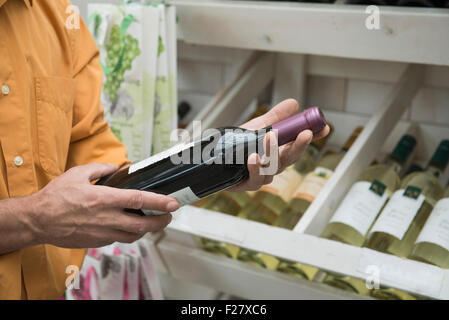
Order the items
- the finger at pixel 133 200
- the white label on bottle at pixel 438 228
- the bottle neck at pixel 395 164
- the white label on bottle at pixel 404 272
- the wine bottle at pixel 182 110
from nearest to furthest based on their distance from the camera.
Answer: the finger at pixel 133 200, the white label on bottle at pixel 404 272, the white label on bottle at pixel 438 228, the bottle neck at pixel 395 164, the wine bottle at pixel 182 110

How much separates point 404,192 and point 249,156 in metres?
0.47

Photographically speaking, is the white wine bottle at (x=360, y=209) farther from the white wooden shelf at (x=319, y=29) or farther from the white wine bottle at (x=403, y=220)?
the white wooden shelf at (x=319, y=29)

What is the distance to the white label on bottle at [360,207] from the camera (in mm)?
1001

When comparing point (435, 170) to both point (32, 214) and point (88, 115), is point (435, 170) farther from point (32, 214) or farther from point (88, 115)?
point (32, 214)

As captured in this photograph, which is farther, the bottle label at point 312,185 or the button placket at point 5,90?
the bottle label at point 312,185

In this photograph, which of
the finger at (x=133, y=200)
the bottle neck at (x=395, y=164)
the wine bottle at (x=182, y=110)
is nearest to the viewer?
the finger at (x=133, y=200)

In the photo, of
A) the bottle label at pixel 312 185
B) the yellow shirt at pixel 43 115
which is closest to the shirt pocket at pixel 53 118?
the yellow shirt at pixel 43 115

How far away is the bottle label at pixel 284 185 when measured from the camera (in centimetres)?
119

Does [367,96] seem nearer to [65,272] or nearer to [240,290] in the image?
[240,290]

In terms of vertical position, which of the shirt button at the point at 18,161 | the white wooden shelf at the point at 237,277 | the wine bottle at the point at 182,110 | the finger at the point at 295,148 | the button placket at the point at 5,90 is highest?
the button placket at the point at 5,90

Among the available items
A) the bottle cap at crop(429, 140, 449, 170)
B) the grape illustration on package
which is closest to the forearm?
the grape illustration on package

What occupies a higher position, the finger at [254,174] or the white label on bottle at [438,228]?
the finger at [254,174]

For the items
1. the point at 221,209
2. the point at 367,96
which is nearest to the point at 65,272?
the point at 221,209

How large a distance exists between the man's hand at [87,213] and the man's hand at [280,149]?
0.13 m
